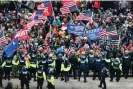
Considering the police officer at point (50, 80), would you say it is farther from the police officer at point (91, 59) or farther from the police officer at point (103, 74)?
the police officer at point (91, 59)

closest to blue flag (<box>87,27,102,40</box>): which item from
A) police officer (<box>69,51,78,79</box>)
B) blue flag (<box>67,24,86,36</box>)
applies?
blue flag (<box>67,24,86,36</box>)

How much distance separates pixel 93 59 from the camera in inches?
1467

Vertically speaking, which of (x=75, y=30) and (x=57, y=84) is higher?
(x=75, y=30)

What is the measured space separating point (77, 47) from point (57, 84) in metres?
4.47

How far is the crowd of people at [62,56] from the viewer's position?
36.1 metres

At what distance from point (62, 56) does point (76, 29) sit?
7.79 feet

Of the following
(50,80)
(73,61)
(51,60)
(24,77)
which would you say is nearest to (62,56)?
(73,61)

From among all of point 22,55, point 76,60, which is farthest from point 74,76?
point 22,55

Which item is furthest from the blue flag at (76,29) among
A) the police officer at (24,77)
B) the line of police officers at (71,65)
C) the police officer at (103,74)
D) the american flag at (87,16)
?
the police officer at (24,77)

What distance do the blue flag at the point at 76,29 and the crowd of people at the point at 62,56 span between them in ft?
3.71

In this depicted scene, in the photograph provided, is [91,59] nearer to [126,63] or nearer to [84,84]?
[84,84]

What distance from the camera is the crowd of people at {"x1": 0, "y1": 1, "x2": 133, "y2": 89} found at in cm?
3612

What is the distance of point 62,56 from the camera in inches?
1464

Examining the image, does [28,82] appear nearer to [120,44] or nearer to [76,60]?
[76,60]
